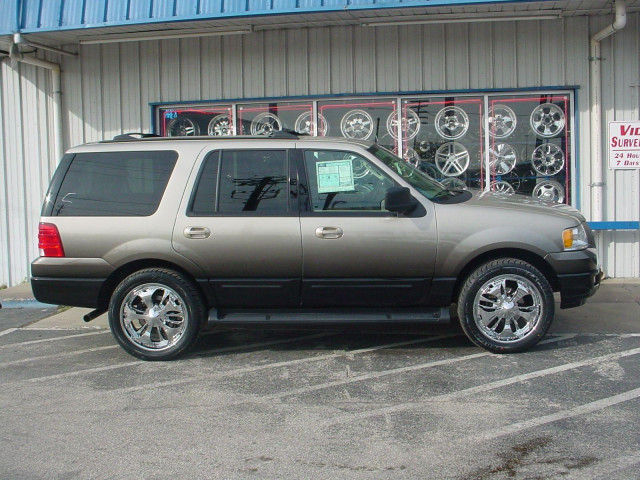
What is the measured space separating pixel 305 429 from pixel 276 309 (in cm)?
181

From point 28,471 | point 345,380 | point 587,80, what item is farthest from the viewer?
point 587,80

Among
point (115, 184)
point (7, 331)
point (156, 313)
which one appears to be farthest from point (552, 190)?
point (7, 331)

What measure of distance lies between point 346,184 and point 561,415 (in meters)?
2.62

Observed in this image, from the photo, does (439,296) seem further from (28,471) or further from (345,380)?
(28,471)

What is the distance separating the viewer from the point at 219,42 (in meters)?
10.3

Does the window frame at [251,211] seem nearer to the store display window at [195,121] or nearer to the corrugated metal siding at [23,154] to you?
the store display window at [195,121]

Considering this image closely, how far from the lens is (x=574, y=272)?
6.16 meters

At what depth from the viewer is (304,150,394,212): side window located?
246 inches

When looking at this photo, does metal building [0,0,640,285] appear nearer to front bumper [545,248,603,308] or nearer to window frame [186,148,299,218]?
window frame [186,148,299,218]

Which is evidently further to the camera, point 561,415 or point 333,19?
point 333,19

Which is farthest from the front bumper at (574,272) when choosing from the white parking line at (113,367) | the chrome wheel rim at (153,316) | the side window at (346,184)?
the chrome wheel rim at (153,316)

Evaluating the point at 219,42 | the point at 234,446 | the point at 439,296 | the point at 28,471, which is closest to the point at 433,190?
the point at 439,296

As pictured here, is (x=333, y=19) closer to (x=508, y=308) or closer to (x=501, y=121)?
(x=501, y=121)

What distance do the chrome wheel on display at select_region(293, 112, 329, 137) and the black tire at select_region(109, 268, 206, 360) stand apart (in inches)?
178
